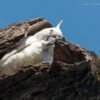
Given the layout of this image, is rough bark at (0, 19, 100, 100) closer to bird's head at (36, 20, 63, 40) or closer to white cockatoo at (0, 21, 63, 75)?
white cockatoo at (0, 21, 63, 75)

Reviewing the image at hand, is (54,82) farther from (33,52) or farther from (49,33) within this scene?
(49,33)

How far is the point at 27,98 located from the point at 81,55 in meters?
2.16

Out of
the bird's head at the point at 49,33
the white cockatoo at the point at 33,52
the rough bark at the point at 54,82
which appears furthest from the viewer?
the bird's head at the point at 49,33

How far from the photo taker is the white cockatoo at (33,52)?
8.53 metres

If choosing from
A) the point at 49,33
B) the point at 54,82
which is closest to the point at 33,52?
the point at 49,33

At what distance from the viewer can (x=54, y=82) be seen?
7.66 meters

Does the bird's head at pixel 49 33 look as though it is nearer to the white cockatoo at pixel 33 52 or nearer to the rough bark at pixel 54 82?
the white cockatoo at pixel 33 52

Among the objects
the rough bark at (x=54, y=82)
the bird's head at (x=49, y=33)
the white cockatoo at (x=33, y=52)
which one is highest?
the bird's head at (x=49, y=33)

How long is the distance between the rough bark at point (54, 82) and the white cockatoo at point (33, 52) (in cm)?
91

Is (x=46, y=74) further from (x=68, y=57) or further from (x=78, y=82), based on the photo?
(x=68, y=57)

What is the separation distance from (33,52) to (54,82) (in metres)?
1.47

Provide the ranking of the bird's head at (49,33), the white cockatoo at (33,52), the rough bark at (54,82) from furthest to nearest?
1. the bird's head at (49,33)
2. the white cockatoo at (33,52)
3. the rough bark at (54,82)

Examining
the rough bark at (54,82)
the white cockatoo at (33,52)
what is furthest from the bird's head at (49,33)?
the rough bark at (54,82)

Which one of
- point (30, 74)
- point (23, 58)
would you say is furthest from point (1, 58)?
point (30, 74)
